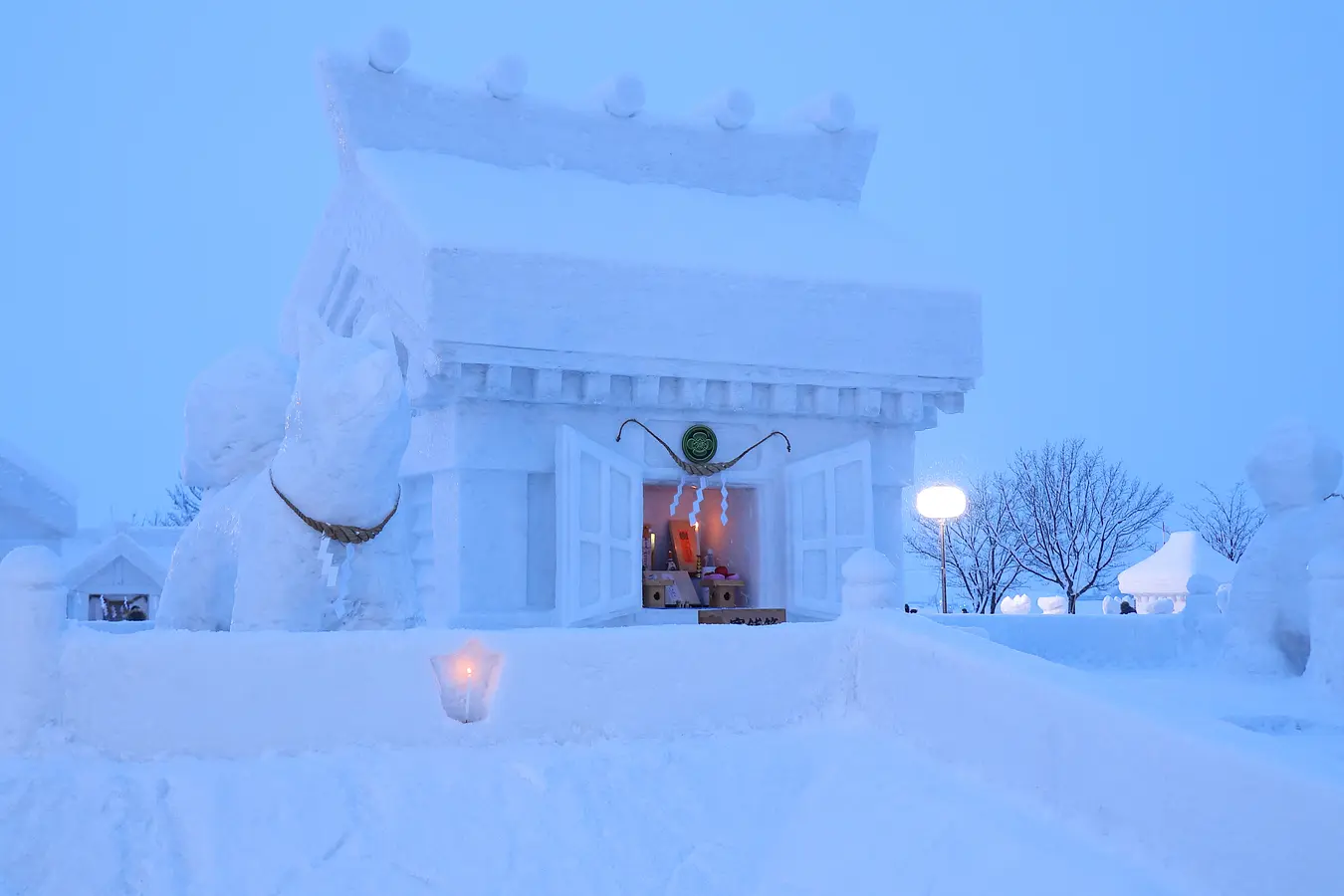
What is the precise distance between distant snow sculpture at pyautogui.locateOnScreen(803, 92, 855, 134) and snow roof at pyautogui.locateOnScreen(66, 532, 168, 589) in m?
10.4

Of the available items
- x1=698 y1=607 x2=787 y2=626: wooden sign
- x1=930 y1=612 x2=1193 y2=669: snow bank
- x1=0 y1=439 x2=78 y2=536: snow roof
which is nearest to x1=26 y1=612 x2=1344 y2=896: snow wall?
x1=698 y1=607 x2=787 y2=626: wooden sign

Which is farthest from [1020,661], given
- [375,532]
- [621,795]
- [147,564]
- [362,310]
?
[147,564]

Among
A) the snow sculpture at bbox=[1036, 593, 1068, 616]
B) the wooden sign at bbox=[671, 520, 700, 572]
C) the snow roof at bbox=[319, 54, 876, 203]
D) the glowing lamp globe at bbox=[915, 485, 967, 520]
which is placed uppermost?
the snow roof at bbox=[319, 54, 876, 203]

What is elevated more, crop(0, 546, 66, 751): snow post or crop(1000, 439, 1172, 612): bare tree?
crop(1000, 439, 1172, 612): bare tree

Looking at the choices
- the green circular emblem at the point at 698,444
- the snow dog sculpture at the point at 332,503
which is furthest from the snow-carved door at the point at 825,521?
the snow dog sculpture at the point at 332,503

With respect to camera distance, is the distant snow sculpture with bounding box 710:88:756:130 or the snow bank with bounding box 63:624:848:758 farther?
the distant snow sculpture with bounding box 710:88:756:130

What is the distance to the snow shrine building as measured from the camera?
8.96 meters

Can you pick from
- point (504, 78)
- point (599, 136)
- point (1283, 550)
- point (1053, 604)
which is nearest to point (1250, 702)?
point (1283, 550)

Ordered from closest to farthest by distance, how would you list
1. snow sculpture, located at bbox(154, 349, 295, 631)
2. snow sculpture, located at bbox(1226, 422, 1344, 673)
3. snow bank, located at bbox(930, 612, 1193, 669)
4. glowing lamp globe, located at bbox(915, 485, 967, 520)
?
snow sculpture, located at bbox(154, 349, 295, 631), snow sculpture, located at bbox(1226, 422, 1344, 673), snow bank, located at bbox(930, 612, 1193, 669), glowing lamp globe, located at bbox(915, 485, 967, 520)

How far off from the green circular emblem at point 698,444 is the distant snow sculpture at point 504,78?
3642mm

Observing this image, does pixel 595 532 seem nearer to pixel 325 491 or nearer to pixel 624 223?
pixel 624 223

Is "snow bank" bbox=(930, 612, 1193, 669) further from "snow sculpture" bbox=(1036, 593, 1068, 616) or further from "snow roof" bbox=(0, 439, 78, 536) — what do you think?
"snow roof" bbox=(0, 439, 78, 536)

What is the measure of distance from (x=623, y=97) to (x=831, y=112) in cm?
219

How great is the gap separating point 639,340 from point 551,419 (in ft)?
3.22
